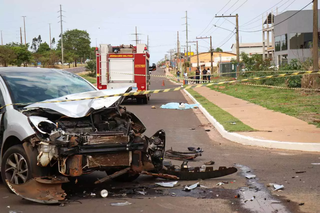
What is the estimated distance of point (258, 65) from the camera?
3672cm

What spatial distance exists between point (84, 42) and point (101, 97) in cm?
14781

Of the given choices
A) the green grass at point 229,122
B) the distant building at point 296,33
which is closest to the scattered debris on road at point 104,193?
the green grass at point 229,122

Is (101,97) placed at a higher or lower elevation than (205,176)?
higher

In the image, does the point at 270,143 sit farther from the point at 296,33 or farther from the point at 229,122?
the point at 296,33

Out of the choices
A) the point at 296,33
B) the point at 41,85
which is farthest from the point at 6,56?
the point at 41,85

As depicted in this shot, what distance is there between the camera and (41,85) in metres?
7.56

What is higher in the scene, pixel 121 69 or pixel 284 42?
pixel 284 42

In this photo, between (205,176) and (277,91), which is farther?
(277,91)

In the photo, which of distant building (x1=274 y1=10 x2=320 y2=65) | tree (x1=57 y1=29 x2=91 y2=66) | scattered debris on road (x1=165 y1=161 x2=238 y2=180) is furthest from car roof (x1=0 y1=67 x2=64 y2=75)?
tree (x1=57 y1=29 x2=91 y2=66)

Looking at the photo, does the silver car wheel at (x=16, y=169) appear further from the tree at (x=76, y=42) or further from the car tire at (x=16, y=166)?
the tree at (x=76, y=42)

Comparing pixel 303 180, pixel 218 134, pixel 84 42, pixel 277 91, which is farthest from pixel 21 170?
pixel 84 42

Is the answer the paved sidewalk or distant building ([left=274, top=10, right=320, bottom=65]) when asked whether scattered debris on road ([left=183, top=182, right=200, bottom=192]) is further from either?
distant building ([left=274, top=10, right=320, bottom=65])

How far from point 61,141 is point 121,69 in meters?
18.8

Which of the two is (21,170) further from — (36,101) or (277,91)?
(277,91)
